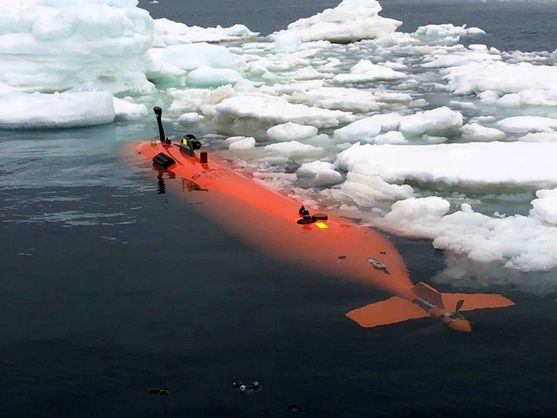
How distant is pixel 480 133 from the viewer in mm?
13258

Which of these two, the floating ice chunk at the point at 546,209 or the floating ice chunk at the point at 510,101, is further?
the floating ice chunk at the point at 510,101

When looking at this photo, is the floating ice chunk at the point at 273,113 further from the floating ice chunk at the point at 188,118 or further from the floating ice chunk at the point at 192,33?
the floating ice chunk at the point at 192,33

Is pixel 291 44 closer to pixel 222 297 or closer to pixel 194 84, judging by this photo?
pixel 194 84

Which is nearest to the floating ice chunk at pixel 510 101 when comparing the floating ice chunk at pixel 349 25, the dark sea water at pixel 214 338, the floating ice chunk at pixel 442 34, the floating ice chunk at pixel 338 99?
the floating ice chunk at pixel 338 99

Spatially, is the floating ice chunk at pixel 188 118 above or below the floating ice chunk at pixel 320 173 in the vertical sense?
above

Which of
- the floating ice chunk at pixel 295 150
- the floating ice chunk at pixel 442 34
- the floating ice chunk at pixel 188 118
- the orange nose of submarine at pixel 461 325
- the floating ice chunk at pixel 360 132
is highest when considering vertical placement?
the floating ice chunk at pixel 442 34

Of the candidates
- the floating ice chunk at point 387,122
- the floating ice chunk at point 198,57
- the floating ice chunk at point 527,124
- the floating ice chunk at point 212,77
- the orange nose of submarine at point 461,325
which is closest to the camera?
the orange nose of submarine at point 461,325

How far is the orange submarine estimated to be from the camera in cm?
638

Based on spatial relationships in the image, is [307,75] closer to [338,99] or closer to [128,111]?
[338,99]

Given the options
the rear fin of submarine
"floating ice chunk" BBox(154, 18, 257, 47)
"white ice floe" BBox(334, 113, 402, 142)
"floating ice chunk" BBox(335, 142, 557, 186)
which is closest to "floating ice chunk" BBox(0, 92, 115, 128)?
"white ice floe" BBox(334, 113, 402, 142)

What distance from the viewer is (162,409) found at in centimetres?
495

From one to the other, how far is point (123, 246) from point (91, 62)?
38.5 ft

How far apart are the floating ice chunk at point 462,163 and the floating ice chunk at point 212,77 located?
39.6 ft

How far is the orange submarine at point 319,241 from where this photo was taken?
6.38 meters
